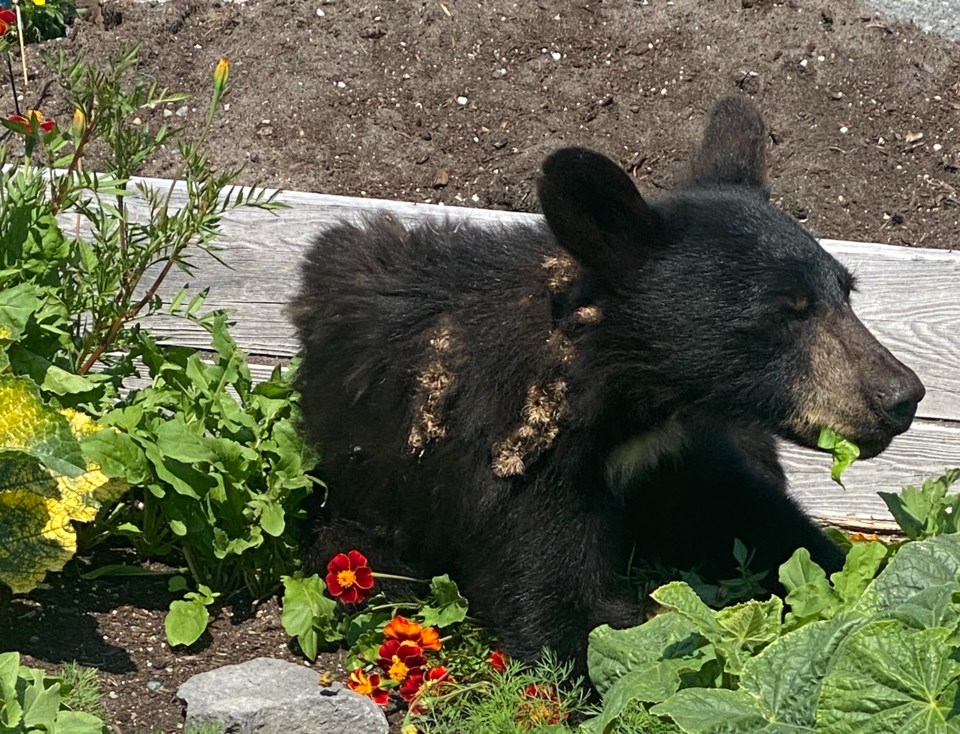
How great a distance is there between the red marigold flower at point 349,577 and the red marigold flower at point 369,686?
0.27 m

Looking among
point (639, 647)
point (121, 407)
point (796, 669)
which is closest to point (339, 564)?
point (121, 407)

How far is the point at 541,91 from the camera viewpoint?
6426mm

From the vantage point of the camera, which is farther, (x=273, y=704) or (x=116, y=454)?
(x=116, y=454)

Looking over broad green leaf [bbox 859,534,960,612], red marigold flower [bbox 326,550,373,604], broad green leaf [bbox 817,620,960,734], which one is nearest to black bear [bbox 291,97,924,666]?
red marigold flower [bbox 326,550,373,604]

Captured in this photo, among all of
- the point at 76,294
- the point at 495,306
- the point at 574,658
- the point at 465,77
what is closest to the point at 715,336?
the point at 495,306

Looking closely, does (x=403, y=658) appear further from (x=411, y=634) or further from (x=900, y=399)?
(x=900, y=399)

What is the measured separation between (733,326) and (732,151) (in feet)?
2.86

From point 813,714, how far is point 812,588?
70 centimetres

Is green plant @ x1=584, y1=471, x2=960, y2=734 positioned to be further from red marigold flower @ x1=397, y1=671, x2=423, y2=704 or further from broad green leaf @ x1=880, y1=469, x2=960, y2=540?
red marigold flower @ x1=397, y1=671, x2=423, y2=704

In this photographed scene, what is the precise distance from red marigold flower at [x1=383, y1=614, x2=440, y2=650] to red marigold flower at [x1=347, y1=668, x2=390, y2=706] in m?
0.14

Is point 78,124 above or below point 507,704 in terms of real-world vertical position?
above

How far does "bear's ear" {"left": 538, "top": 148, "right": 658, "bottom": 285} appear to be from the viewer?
404 cm

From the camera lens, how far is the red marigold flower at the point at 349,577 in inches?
171

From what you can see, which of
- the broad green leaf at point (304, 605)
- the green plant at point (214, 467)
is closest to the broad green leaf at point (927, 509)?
the broad green leaf at point (304, 605)
